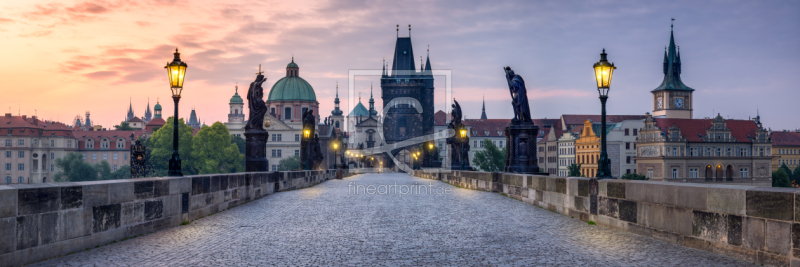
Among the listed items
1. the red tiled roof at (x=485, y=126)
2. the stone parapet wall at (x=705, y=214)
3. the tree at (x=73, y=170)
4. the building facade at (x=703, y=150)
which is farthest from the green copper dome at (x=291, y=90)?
the stone parapet wall at (x=705, y=214)

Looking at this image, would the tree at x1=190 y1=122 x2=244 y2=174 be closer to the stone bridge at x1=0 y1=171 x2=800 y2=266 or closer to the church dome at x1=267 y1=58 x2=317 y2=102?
the church dome at x1=267 y1=58 x2=317 y2=102

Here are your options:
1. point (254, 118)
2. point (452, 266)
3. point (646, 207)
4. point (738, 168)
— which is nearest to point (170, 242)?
point (452, 266)

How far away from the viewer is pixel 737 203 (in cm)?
737

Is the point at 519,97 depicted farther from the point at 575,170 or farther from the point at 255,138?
the point at 575,170

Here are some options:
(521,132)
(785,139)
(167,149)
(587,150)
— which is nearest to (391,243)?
(521,132)

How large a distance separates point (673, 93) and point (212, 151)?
104 metres

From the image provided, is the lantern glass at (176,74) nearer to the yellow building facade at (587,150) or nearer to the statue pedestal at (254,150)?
the statue pedestal at (254,150)

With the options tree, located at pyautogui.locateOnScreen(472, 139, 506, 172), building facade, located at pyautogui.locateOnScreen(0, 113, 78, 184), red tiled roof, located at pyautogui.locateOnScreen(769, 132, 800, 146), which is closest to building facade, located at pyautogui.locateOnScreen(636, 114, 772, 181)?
tree, located at pyautogui.locateOnScreen(472, 139, 506, 172)

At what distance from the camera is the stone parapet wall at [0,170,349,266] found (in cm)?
Answer: 691

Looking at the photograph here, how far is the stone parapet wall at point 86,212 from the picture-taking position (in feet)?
22.7

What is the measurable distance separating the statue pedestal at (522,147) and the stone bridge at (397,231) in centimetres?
884

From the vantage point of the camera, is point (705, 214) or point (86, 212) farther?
point (86, 212)

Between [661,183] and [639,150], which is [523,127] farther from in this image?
[639,150]

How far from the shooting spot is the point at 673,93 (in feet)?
485
